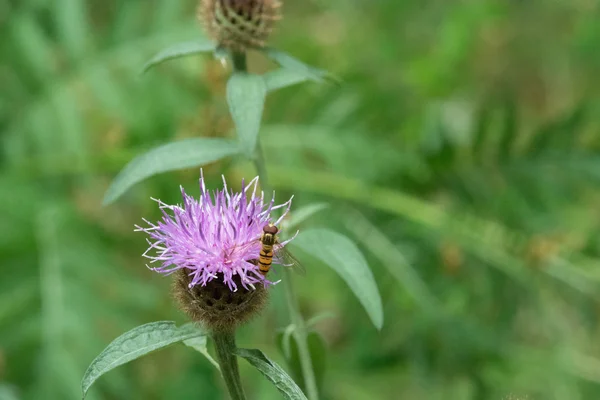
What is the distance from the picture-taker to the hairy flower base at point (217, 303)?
1021mm

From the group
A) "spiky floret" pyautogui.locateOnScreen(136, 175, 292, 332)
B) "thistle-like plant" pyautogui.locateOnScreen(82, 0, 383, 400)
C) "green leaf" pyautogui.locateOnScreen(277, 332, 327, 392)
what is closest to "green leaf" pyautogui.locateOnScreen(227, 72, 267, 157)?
"thistle-like plant" pyautogui.locateOnScreen(82, 0, 383, 400)

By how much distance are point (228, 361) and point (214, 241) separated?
0.58 feet

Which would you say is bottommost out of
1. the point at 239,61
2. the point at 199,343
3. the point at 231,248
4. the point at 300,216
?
the point at 199,343

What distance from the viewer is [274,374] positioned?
98 centimetres

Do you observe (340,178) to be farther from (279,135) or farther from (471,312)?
(471,312)

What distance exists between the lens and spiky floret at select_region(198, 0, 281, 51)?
1.35 metres

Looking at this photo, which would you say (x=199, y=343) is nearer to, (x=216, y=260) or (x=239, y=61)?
(x=216, y=260)

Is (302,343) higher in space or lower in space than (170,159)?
lower

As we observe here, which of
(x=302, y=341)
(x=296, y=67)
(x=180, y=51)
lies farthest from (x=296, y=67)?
(x=302, y=341)

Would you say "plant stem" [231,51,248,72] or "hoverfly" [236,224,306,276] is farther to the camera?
"plant stem" [231,51,248,72]

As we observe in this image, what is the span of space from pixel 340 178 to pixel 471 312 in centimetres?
68

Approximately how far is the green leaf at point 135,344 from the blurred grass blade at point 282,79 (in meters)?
0.49

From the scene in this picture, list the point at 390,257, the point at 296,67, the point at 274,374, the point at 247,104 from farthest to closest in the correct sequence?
the point at 390,257, the point at 296,67, the point at 247,104, the point at 274,374

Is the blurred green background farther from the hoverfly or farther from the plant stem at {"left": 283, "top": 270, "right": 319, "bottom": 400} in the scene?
the hoverfly
